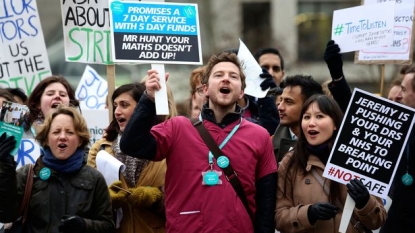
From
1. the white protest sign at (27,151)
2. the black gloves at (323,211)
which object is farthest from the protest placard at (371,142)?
the white protest sign at (27,151)

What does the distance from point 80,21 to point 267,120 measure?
213 cm

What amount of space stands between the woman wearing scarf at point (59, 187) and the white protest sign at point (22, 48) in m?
2.87

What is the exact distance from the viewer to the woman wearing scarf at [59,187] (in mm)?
6754

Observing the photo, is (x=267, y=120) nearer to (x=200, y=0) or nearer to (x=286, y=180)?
(x=286, y=180)

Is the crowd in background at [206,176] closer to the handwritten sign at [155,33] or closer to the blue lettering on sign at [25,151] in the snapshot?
the handwritten sign at [155,33]

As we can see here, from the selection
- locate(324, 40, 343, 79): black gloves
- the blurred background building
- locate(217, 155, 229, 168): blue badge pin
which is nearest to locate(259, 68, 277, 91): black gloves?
locate(324, 40, 343, 79): black gloves

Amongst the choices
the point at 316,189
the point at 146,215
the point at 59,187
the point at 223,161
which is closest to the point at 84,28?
the point at 146,215

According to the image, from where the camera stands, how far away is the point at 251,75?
816 centimetres

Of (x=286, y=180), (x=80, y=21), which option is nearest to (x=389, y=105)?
(x=286, y=180)

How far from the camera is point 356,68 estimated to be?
87.1 ft

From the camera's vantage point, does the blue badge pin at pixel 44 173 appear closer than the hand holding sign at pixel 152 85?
No

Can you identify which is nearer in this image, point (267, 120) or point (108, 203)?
point (108, 203)

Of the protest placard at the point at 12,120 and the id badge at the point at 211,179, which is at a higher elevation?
the protest placard at the point at 12,120

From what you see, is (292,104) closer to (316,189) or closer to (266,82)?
(266,82)
